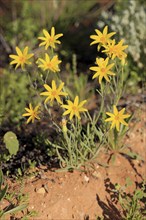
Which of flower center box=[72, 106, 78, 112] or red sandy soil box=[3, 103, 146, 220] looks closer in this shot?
flower center box=[72, 106, 78, 112]

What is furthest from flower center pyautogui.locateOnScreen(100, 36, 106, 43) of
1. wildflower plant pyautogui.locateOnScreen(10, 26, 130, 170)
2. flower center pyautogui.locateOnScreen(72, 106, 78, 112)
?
flower center pyautogui.locateOnScreen(72, 106, 78, 112)

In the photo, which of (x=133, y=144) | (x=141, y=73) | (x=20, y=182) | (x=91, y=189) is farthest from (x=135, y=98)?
(x=20, y=182)

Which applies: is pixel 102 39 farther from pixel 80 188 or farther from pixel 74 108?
pixel 80 188

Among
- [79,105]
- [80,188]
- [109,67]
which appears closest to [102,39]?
[109,67]

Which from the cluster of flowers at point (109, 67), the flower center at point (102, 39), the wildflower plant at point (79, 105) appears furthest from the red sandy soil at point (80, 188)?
the flower center at point (102, 39)

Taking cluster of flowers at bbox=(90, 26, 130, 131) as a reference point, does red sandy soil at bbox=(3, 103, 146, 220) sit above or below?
below

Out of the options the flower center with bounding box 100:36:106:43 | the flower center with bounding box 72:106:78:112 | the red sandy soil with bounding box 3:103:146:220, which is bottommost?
the red sandy soil with bounding box 3:103:146:220

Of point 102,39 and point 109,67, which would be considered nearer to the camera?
point 109,67

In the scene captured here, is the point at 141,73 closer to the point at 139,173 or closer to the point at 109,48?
the point at 139,173

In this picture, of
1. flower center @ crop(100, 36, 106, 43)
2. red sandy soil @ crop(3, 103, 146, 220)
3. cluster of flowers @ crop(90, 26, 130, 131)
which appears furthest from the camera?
red sandy soil @ crop(3, 103, 146, 220)

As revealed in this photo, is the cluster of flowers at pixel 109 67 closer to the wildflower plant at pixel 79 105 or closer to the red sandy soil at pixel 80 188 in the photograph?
the wildflower plant at pixel 79 105

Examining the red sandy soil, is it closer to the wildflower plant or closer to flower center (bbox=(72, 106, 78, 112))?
the wildflower plant
